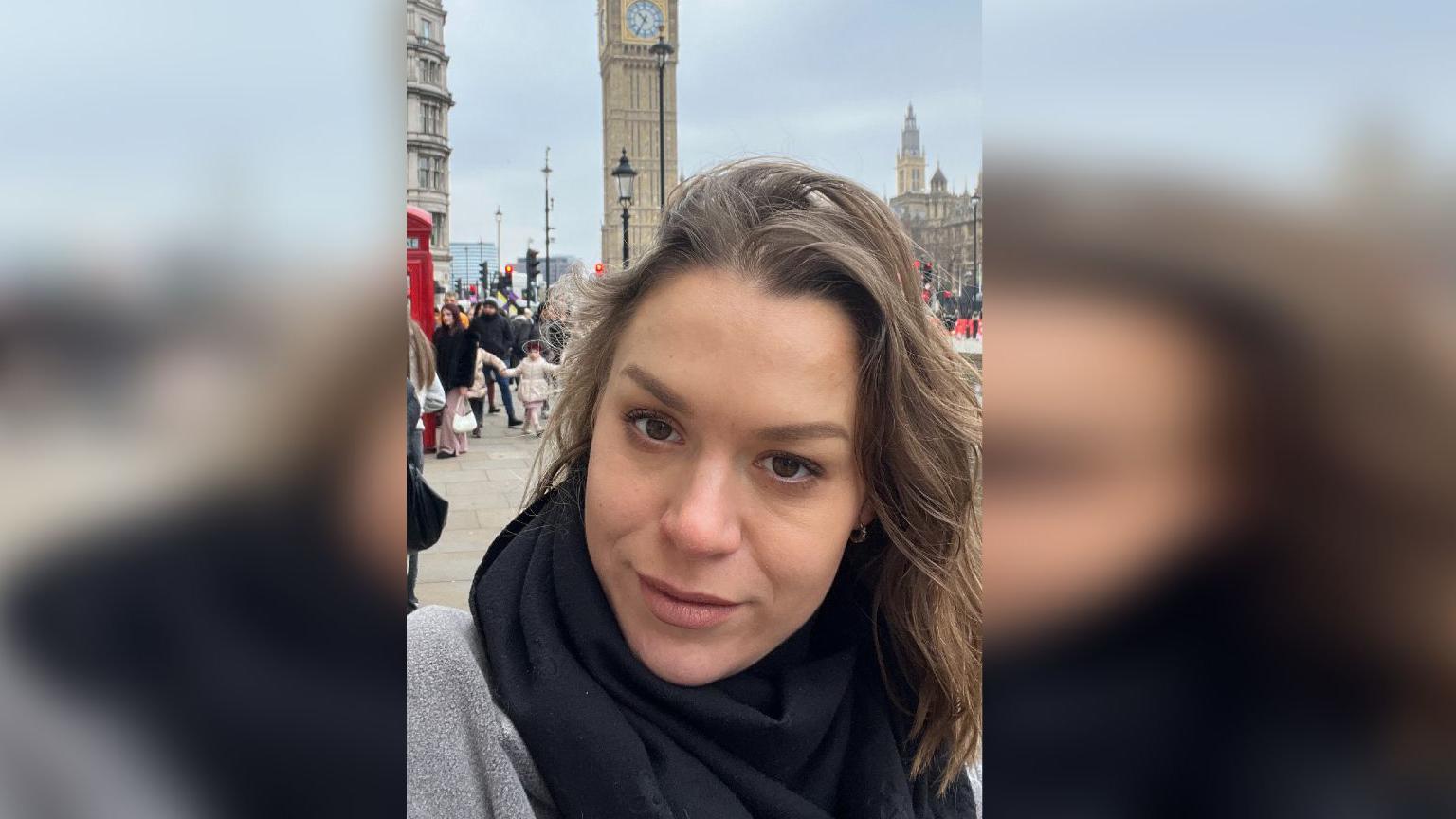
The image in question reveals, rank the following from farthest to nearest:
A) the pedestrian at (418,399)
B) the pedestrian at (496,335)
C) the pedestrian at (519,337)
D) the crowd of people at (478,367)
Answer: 1. the pedestrian at (519,337)
2. the pedestrian at (496,335)
3. the crowd of people at (478,367)
4. the pedestrian at (418,399)

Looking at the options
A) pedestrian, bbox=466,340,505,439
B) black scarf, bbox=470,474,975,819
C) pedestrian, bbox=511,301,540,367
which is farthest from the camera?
pedestrian, bbox=511,301,540,367

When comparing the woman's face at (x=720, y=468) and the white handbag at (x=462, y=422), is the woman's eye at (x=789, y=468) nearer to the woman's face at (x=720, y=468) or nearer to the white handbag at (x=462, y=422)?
the woman's face at (x=720, y=468)

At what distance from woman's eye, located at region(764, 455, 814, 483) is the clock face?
644mm

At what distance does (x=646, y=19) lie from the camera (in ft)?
4.49

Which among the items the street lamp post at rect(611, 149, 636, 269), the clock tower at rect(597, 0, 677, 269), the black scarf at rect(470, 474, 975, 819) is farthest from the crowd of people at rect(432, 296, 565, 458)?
the black scarf at rect(470, 474, 975, 819)

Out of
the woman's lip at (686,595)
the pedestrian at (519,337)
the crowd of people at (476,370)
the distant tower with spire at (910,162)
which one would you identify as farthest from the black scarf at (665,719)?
the pedestrian at (519,337)

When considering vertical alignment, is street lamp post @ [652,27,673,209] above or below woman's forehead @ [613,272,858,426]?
above

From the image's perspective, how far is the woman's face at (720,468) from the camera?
0.78 metres

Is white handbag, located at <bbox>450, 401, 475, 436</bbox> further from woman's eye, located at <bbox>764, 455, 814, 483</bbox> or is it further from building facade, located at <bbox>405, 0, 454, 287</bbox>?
woman's eye, located at <bbox>764, 455, 814, 483</bbox>

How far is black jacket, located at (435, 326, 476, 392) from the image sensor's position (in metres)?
8.40

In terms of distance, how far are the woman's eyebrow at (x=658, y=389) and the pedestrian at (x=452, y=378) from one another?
24.3 ft

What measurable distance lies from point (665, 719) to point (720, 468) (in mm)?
321
